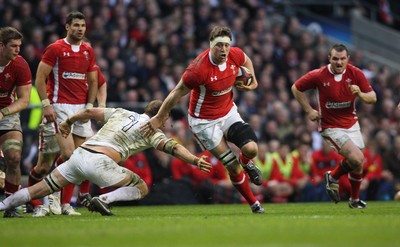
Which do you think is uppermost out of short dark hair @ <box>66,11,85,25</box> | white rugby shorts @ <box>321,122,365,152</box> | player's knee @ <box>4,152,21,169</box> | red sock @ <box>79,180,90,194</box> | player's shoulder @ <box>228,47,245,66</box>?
short dark hair @ <box>66,11,85,25</box>

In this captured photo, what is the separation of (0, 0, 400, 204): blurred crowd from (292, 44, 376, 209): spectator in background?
3.51 m

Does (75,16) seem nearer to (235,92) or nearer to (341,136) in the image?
(341,136)

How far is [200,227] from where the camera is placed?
33.3 feet

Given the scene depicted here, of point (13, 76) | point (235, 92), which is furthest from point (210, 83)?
point (235, 92)

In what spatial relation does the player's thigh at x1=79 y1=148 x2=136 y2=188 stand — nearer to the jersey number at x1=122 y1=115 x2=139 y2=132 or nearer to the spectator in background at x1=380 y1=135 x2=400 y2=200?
the jersey number at x1=122 y1=115 x2=139 y2=132

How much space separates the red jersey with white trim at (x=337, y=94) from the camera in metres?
14.4

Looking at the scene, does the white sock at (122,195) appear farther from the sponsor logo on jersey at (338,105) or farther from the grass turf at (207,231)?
the sponsor logo on jersey at (338,105)

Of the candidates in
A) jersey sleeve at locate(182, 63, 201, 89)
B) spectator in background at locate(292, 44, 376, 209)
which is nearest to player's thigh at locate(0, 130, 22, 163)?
jersey sleeve at locate(182, 63, 201, 89)

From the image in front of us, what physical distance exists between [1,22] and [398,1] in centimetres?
1433

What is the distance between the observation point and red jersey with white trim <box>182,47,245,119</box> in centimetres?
1280

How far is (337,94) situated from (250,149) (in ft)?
7.98

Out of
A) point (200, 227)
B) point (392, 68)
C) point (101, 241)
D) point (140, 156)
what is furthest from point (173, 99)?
point (392, 68)

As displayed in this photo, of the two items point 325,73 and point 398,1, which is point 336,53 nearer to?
point 325,73

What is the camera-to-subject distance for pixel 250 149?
12.6 metres
